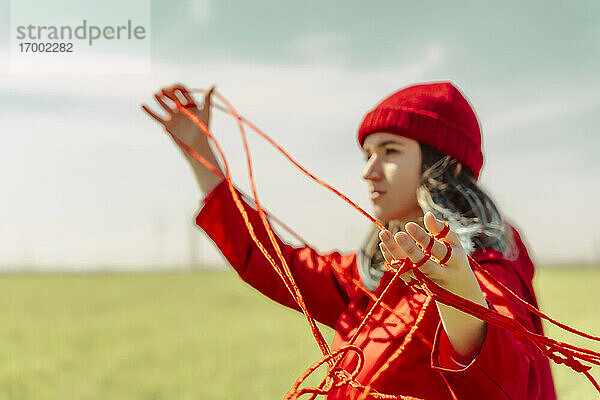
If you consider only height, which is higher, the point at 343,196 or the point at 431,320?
the point at 343,196

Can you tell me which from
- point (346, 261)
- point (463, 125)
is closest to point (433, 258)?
point (463, 125)

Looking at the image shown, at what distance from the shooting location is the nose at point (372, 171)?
1138 millimetres

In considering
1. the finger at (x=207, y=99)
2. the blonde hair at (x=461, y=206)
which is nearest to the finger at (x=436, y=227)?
the blonde hair at (x=461, y=206)

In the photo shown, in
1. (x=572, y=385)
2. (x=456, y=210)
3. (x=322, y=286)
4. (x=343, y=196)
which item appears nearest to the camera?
(x=343, y=196)

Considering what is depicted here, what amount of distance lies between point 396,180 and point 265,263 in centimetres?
39

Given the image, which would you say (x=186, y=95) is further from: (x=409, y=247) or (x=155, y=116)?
(x=409, y=247)

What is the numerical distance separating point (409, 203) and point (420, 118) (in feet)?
0.55

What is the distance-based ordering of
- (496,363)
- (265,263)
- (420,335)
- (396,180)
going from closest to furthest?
(496,363), (420,335), (396,180), (265,263)

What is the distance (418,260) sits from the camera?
711 mm

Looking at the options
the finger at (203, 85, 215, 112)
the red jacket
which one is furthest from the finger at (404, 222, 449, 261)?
the finger at (203, 85, 215, 112)

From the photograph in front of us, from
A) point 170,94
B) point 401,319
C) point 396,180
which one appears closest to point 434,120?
point 396,180

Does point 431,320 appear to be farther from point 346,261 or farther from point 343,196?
point 346,261

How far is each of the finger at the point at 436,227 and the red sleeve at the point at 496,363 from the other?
0.16 meters

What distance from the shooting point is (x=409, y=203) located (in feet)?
3.73
